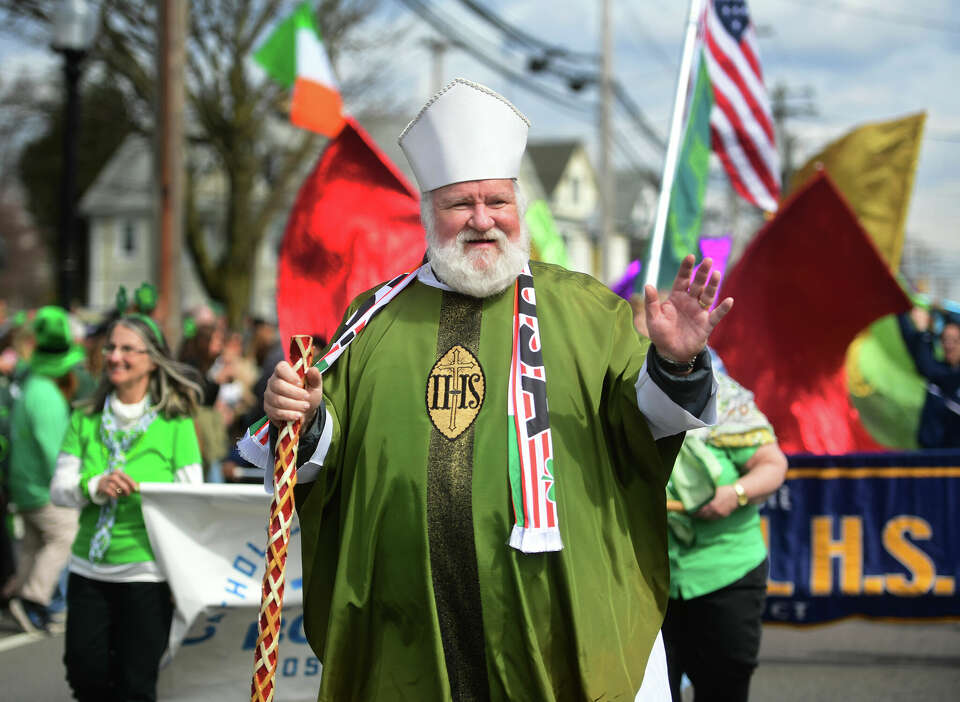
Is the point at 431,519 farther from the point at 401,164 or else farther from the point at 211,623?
the point at 401,164

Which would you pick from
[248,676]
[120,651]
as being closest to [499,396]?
[120,651]

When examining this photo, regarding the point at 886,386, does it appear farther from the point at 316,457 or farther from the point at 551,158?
the point at 551,158

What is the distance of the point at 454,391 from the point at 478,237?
0.40 meters

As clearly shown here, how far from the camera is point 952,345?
9.24 meters

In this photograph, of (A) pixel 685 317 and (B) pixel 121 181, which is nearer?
(A) pixel 685 317

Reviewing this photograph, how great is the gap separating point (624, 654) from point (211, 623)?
8.92 feet

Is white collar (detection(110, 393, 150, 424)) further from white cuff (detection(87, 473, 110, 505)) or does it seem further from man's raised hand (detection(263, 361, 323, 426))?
man's raised hand (detection(263, 361, 323, 426))

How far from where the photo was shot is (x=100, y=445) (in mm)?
4887

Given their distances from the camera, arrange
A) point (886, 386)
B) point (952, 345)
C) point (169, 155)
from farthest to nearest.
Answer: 1. point (169, 155)
2. point (952, 345)
3. point (886, 386)

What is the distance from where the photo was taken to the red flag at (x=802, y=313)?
6371mm

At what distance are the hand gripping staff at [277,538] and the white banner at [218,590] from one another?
212 cm

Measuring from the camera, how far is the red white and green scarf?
276 centimetres

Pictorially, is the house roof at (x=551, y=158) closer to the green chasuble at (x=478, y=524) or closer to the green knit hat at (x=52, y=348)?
the green knit hat at (x=52, y=348)

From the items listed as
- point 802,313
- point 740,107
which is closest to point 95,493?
point 802,313
